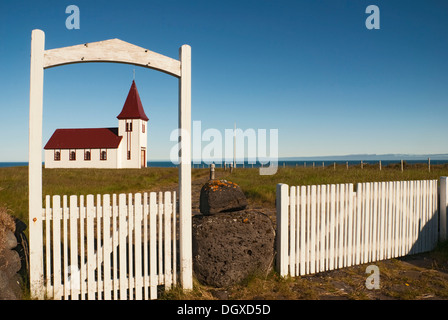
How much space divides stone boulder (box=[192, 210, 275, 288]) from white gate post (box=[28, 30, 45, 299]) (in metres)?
2.12

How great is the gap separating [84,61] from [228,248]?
3451mm

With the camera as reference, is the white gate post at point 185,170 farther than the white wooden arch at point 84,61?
Yes

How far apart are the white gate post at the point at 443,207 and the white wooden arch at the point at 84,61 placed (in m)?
5.91

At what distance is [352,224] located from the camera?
18.1ft

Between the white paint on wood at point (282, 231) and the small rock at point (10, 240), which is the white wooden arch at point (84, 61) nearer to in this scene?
the small rock at point (10, 240)

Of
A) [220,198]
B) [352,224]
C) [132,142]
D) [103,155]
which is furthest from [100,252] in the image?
[103,155]

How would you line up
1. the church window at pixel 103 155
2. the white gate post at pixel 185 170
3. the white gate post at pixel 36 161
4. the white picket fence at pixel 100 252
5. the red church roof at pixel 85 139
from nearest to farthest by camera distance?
the white gate post at pixel 36 161 < the white picket fence at pixel 100 252 < the white gate post at pixel 185 170 < the church window at pixel 103 155 < the red church roof at pixel 85 139

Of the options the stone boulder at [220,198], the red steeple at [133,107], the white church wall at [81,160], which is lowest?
the stone boulder at [220,198]

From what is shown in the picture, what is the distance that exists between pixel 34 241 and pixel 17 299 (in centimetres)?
70

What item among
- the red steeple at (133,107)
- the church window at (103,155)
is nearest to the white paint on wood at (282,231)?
the red steeple at (133,107)

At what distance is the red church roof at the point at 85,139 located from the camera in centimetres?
4272

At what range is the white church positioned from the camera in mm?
42062

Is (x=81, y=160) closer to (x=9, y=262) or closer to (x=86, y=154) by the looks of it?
(x=86, y=154)
